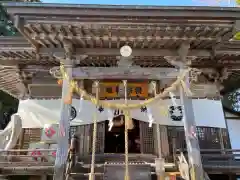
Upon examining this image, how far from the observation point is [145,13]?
5809 millimetres

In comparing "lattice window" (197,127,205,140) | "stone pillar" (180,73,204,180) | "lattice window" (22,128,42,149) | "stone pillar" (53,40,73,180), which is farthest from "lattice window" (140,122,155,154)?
"lattice window" (22,128,42,149)

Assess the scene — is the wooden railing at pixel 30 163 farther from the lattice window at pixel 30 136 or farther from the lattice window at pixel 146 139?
the lattice window at pixel 146 139

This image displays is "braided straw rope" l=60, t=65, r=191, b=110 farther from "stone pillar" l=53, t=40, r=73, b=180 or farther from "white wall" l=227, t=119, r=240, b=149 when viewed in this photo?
"white wall" l=227, t=119, r=240, b=149

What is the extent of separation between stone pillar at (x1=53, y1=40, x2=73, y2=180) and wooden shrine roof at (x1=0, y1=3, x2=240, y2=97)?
260 millimetres

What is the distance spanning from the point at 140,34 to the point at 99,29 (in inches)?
41.2

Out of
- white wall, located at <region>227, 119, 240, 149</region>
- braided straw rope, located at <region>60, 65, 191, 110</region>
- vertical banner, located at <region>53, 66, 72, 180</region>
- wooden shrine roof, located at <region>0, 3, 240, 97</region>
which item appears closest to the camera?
vertical banner, located at <region>53, 66, 72, 180</region>

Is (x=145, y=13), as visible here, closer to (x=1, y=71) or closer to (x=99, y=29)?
(x=99, y=29)

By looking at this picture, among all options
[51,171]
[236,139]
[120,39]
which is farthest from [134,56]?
[236,139]

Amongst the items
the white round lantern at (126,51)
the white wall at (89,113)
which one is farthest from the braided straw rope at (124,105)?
the white wall at (89,113)

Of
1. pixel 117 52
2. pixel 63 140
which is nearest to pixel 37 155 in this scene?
pixel 63 140

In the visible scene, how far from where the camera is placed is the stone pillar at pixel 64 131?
5589 mm

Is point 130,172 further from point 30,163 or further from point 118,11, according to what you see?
point 118,11

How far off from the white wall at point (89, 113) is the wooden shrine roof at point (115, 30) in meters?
1.65

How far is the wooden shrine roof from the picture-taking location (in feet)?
18.8
